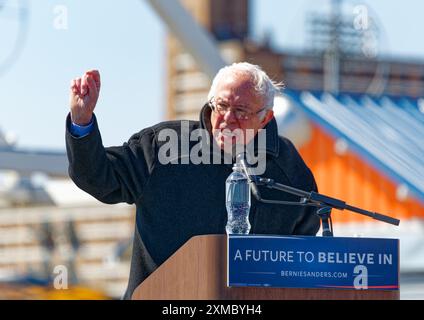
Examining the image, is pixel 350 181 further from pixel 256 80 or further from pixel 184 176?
pixel 256 80

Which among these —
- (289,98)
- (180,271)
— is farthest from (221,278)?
(289,98)

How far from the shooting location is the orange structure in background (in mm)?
13523

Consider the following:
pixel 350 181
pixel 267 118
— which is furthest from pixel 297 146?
pixel 267 118

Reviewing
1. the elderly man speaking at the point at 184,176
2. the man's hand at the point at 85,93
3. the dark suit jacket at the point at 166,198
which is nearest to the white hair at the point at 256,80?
the elderly man speaking at the point at 184,176

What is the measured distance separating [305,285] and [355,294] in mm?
161

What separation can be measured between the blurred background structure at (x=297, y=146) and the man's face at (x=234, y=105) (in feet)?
1.75

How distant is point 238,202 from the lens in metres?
5.96

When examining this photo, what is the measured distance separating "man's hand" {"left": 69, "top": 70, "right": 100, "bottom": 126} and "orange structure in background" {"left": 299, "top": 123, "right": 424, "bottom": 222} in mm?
7789

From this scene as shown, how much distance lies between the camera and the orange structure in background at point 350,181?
13.5 m

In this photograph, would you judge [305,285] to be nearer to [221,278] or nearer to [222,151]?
[221,278]

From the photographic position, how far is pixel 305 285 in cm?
509

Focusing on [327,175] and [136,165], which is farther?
[327,175]

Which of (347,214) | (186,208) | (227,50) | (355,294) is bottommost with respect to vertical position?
(355,294)

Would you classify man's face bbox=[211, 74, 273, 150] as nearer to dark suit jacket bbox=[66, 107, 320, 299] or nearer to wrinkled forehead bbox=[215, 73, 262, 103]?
wrinkled forehead bbox=[215, 73, 262, 103]
